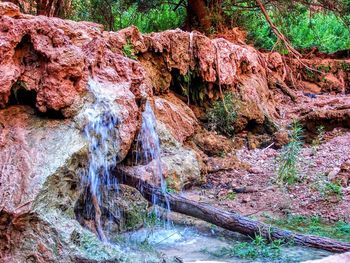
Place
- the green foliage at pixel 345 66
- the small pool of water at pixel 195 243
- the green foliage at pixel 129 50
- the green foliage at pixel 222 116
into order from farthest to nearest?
the green foliage at pixel 345 66 → the green foliage at pixel 222 116 → the green foliage at pixel 129 50 → the small pool of water at pixel 195 243

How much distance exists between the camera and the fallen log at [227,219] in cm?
379

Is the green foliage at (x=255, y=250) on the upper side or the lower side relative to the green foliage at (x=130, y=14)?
lower

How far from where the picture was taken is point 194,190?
5.79 meters

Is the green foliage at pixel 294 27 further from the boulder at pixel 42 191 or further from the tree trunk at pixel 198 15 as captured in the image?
the boulder at pixel 42 191

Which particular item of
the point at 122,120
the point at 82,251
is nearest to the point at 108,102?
the point at 122,120

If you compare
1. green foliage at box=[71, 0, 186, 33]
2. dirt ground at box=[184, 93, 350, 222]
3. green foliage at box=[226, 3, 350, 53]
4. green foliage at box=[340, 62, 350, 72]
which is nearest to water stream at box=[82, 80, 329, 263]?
dirt ground at box=[184, 93, 350, 222]

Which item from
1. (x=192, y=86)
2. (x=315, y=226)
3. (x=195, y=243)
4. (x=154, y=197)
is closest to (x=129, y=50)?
(x=192, y=86)

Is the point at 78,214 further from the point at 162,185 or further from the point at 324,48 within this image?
the point at 324,48

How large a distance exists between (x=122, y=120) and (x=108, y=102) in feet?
0.70

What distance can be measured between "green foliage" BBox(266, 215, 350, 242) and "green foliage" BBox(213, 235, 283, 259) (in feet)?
1.89

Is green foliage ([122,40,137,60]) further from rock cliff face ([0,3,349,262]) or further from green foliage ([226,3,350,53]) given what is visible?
green foliage ([226,3,350,53])

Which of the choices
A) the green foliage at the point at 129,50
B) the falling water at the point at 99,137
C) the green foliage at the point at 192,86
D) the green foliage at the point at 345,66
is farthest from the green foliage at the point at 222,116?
the green foliage at the point at 345,66

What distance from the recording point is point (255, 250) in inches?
151

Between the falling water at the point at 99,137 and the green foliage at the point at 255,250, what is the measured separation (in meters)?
1.13
